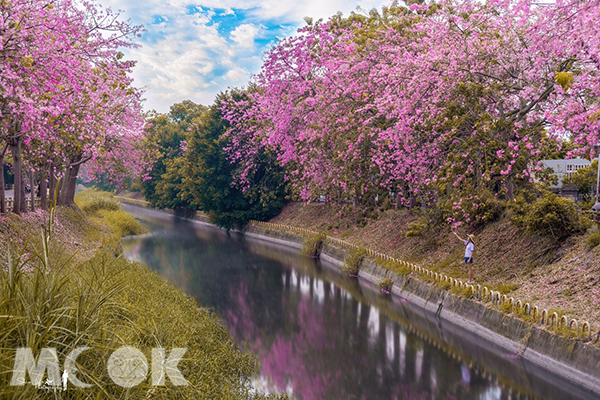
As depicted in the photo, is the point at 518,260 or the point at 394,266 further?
the point at 394,266

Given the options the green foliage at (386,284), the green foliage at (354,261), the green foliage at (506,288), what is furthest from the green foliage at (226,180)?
the green foliage at (506,288)

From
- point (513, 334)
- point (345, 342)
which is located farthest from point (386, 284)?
point (513, 334)

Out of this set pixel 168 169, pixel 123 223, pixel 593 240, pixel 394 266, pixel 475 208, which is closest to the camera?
pixel 593 240

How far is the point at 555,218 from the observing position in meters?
14.7

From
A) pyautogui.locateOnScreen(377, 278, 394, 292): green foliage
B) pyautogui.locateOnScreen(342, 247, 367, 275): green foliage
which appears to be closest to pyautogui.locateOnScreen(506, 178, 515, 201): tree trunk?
pyautogui.locateOnScreen(377, 278, 394, 292): green foliage

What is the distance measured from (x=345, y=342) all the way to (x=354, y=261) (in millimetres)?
9217

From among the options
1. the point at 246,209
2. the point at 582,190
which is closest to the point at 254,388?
the point at 582,190

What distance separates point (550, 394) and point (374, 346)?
4.78m

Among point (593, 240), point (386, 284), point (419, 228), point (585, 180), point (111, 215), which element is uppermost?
point (585, 180)

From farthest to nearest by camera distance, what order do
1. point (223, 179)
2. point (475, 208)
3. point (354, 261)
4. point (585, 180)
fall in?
point (223, 179)
point (354, 261)
point (585, 180)
point (475, 208)

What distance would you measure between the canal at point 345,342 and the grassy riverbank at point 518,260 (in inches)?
66.6

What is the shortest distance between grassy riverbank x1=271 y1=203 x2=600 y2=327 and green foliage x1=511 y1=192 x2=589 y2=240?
26 cm

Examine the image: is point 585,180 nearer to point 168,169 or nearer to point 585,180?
Result: point 585,180

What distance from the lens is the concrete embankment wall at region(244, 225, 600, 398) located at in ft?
34.0
